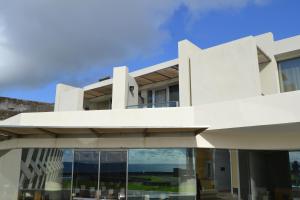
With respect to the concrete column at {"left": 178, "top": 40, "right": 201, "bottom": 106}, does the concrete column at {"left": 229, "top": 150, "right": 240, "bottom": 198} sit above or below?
below

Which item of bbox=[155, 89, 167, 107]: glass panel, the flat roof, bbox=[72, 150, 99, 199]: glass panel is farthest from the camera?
bbox=[155, 89, 167, 107]: glass panel

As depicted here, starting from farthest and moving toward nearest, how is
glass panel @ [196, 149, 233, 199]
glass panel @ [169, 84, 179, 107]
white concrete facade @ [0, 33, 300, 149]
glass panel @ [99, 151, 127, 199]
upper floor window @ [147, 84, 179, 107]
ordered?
upper floor window @ [147, 84, 179, 107] → glass panel @ [169, 84, 179, 107] → glass panel @ [99, 151, 127, 199] → glass panel @ [196, 149, 233, 199] → white concrete facade @ [0, 33, 300, 149]

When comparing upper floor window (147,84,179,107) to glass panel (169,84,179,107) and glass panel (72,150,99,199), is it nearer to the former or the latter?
glass panel (169,84,179,107)

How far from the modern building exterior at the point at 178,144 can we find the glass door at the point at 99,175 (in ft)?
0.13

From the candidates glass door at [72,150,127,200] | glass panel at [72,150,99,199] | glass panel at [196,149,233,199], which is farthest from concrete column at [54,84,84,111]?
glass panel at [196,149,233,199]

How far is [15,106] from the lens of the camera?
3638cm

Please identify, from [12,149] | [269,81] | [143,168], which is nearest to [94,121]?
[143,168]

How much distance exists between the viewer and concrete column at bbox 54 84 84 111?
844 inches

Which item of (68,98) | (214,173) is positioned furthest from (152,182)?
(68,98)

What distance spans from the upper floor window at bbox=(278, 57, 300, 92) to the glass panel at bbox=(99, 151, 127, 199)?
28.4 feet

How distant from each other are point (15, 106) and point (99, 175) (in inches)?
1108

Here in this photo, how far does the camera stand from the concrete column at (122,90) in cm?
1759

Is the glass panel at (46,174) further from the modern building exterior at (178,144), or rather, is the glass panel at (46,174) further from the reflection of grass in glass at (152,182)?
the reflection of grass in glass at (152,182)

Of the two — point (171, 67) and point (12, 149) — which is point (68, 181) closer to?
point (12, 149)
